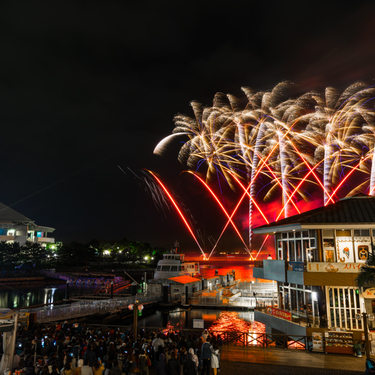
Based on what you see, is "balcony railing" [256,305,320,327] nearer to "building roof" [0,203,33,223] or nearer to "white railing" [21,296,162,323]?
"white railing" [21,296,162,323]

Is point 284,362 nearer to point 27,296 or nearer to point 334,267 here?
point 334,267

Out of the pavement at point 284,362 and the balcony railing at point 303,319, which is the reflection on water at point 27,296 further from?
the pavement at point 284,362

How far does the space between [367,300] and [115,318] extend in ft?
86.8

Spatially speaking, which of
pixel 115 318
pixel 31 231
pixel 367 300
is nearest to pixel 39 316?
pixel 115 318

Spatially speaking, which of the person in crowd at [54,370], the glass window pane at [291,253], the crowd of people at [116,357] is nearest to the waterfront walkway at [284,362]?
the crowd of people at [116,357]

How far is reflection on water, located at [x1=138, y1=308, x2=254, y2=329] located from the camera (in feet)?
116

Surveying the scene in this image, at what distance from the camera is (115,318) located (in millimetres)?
34344

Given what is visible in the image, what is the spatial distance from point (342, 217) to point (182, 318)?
86.4 feet

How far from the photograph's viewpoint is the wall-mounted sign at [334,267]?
61.5 ft

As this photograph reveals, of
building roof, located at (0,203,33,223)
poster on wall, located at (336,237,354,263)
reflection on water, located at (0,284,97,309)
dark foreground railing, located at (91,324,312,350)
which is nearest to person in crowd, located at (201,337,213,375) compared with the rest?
dark foreground railing, located at (91,324,312,350)

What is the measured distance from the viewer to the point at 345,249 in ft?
66.8

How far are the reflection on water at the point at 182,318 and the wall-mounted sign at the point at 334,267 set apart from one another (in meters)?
17.8

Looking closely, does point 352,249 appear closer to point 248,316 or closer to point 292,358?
point 292,358

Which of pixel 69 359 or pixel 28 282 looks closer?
pixel 69 359
